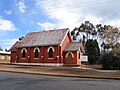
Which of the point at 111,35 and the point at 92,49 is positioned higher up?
the point at 111,35

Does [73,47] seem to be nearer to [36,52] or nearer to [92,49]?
[36,52]

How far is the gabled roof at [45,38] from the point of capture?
164 ft

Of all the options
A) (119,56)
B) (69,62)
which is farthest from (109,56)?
(69,62)

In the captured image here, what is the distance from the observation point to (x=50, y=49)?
4978 cm

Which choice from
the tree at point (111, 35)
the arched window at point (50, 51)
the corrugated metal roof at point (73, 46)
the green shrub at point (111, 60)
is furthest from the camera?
the tree at point (111, 35)

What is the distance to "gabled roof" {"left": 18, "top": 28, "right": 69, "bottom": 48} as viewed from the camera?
49.9m

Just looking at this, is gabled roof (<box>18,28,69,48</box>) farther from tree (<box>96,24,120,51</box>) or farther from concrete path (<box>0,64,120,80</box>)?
tree (<box>96,24,120,51</box>)

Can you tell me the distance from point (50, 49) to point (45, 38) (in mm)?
3539

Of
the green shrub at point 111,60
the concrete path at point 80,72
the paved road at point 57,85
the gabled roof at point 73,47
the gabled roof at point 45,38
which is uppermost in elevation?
the gabled roof at point 45,38

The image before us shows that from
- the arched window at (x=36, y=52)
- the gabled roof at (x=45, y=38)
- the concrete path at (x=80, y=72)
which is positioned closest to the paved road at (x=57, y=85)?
the concrete path at (x=80, y=72)

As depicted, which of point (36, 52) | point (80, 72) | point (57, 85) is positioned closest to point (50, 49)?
point (36, 52)

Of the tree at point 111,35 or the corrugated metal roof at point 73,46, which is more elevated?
the tree at point 111,35

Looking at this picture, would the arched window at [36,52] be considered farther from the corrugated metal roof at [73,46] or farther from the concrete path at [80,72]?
the concrete path at [80,72]

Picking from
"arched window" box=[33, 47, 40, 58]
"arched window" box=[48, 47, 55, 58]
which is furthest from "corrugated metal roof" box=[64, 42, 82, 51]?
"arched window" box=[33, 47, 40, 58]
